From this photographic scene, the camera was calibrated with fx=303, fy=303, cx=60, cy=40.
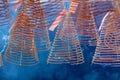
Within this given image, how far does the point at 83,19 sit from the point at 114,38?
1.18 ft

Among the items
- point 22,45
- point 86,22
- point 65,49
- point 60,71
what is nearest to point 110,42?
point 86,22

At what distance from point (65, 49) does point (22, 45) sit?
1.47ft

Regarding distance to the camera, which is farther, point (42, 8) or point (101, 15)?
point (101, 15)

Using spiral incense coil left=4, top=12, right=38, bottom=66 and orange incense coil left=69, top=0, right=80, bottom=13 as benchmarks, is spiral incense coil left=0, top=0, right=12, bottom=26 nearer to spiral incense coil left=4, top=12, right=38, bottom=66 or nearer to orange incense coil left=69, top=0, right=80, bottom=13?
spiral incense coil left=4, top=12, right=38, bottom=66

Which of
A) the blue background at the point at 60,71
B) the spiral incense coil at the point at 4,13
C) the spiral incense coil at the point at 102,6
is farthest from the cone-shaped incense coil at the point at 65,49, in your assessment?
the spiral incense coil at the point at 4,13

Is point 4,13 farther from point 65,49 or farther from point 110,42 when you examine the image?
point 110,42

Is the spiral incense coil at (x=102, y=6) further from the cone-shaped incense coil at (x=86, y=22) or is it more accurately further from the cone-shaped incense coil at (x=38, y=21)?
the cone-shaped incense coil at (x=38, y=21)

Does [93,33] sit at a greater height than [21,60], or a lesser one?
greater

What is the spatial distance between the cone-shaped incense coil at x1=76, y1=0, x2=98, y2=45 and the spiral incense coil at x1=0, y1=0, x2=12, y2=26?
715 mm

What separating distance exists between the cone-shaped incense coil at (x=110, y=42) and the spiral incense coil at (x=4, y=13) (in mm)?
957

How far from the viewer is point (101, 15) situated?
326 centimetres

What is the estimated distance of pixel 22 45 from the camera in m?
2.99

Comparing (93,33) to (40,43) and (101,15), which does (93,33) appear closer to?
(101,15)

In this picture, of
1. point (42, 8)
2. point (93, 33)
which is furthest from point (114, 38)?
point (42, 8)
